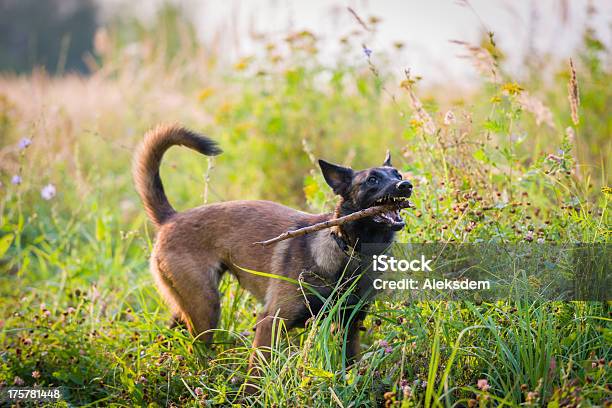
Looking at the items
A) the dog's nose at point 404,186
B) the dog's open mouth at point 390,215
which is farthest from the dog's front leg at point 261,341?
the dog's nose at point 404,186

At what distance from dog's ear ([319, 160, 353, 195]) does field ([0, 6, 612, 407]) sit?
452 mm

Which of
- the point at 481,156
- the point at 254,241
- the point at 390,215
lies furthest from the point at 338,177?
the point at 481,156

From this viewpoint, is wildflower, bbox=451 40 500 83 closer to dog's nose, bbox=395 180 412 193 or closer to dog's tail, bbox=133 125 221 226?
dog's nose, bbox=395 180 412 193

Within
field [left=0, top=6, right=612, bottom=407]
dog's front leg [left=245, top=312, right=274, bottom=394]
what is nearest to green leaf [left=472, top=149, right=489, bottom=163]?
field [left=0, top=6, right=612, bottom=407]

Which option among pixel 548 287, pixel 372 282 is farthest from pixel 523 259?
pixel 372 282

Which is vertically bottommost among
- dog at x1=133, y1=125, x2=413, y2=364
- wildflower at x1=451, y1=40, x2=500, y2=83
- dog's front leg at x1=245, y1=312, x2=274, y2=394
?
dog's front leg at x1=245, y1=312, x2=274, y2=394

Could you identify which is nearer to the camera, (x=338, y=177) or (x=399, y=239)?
(x=338, y=177)

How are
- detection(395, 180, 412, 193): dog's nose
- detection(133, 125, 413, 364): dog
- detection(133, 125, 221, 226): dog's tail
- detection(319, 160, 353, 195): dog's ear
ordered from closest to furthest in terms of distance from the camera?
detection(395, 180, 412, 193): dog's nose
detection(133, 125, 413, 364): dog
detection(319, 160, 353, 195): dog's ear
detection(133, 125, 221, 226): dog's tail

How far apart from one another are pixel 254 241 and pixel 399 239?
2.69ft

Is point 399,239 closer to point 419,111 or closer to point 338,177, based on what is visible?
point 338,177

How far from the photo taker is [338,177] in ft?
11.2

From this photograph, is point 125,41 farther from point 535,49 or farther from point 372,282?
point 372,282

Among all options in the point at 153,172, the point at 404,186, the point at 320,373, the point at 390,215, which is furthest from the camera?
the point at 153,172

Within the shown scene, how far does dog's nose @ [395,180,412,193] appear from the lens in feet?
9.90
